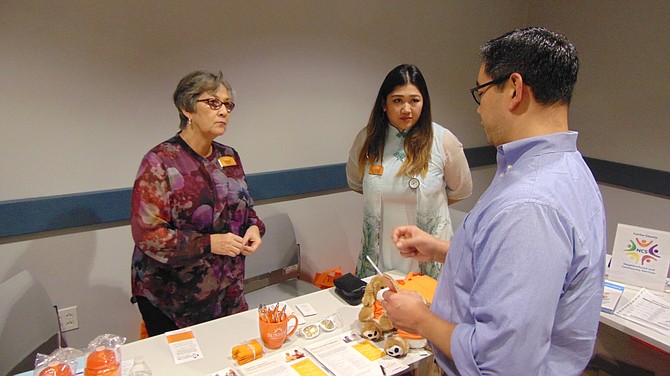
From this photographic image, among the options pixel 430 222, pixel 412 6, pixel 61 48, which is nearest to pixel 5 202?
pixel 61 48

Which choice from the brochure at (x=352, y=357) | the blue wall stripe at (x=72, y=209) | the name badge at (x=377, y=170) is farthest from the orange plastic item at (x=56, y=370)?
the name badge at (x=377, y=170)

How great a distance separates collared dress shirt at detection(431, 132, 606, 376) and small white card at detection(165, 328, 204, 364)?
900 millimetres

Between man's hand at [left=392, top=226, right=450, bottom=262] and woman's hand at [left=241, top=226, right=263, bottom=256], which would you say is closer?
man's hand at [left=392, top=226, right=450, bottom=262]

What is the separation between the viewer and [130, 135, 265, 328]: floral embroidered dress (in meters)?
1.67

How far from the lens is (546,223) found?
85cm

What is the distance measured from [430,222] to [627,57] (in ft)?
8.86

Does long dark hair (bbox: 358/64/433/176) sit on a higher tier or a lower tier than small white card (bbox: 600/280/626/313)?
higher

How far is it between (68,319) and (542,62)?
9.03ft

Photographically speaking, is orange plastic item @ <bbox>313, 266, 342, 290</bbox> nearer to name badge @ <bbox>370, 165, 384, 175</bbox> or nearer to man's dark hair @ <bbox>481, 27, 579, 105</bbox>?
name badge @ <bbox>370, 165, 384, 175</bbox>

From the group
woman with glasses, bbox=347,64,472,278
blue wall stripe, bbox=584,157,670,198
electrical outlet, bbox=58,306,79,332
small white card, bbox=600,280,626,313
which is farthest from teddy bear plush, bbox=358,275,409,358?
blue wall stripe, bbox=584,157,670,198

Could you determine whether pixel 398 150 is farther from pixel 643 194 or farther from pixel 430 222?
pixel 643 194

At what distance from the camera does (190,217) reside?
5.79 feet

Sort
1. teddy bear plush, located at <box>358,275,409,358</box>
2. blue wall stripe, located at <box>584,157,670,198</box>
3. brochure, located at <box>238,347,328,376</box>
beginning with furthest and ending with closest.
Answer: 1. blue wall stripe, located at <box>584,157,670,198</box>
2. teddy bear plush, located at <box>358,275,409,358</box>
3. brochure, located at <box>238,347,328,376</box>

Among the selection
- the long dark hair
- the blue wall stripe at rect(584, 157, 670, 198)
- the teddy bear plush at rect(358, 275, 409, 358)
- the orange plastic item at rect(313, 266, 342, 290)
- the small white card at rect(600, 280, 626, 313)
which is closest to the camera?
the teddy bear plush at rect(358, 275, 409, 358)
